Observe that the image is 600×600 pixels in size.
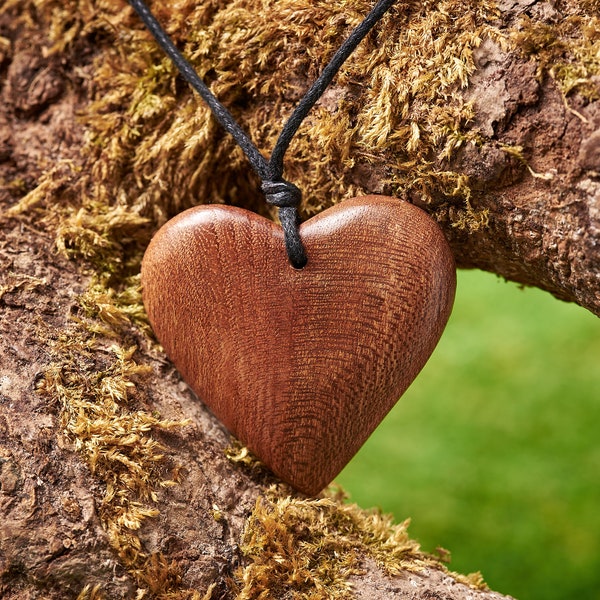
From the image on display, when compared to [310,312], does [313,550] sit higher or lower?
lower

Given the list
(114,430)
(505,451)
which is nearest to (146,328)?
(114,430)

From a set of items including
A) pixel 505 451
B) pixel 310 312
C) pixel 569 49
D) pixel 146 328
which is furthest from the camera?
pixel 505 451

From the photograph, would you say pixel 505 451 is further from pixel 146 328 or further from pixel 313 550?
pixel 146 328

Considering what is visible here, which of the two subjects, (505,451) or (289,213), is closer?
(289,213)

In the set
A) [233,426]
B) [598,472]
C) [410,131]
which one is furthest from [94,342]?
[598,472]

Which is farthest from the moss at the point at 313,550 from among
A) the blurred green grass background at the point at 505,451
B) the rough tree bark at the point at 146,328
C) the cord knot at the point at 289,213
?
the blurred green grass background at the point at 505,451

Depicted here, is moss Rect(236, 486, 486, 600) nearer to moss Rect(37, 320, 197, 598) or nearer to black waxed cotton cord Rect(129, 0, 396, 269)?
moss Rect(37, 320, 197, 598)

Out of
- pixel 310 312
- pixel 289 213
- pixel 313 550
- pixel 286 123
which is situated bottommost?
pixel 313 550
